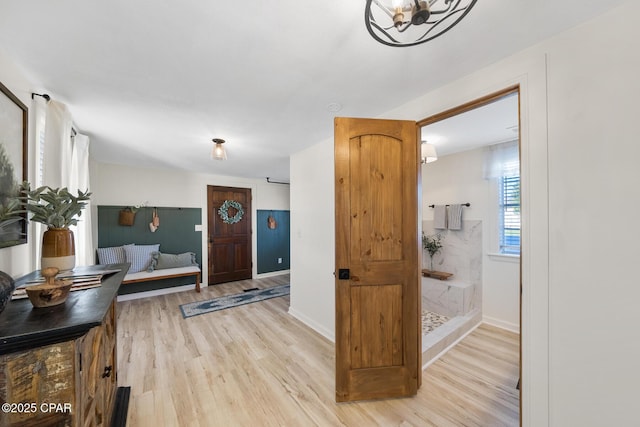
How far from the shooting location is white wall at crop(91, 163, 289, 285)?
3.97 metres

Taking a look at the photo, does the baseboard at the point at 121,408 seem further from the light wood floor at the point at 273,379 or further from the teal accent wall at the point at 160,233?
the teal accent wall at the point at 160,233

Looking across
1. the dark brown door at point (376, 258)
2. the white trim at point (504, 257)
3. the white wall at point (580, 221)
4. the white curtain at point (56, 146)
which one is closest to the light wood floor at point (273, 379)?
the dark brown door at point (376, 258)

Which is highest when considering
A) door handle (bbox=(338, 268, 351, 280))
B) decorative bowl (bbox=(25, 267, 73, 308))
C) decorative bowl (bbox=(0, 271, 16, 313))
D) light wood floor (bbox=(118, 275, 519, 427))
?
decorative bowl (bbox=(0, 271, 16, 313))

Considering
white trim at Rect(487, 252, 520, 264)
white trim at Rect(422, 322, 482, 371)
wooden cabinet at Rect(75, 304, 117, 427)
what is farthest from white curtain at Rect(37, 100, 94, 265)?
white trim at Rect(487, 252, 520, 264)

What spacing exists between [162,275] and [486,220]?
510 cm

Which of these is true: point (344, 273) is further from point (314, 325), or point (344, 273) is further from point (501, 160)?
point (501, 160)

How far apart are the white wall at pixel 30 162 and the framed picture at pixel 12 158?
0.21ft

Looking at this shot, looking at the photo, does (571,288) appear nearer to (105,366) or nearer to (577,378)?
(577,378)

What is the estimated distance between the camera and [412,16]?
84cm

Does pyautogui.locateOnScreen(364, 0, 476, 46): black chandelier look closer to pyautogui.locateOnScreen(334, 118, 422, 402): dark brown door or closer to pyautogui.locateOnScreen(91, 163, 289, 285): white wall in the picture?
pyautogui.locateOnScreen(334, 118, 422, 402): dark brown door

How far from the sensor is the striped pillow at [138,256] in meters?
3.98

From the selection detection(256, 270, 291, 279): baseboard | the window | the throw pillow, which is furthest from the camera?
detection(256, 270, 291, 279): baseboard

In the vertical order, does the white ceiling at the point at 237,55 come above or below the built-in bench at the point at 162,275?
above

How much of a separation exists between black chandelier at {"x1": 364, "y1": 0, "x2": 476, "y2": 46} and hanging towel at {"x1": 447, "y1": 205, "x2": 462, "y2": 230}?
2711 mm
